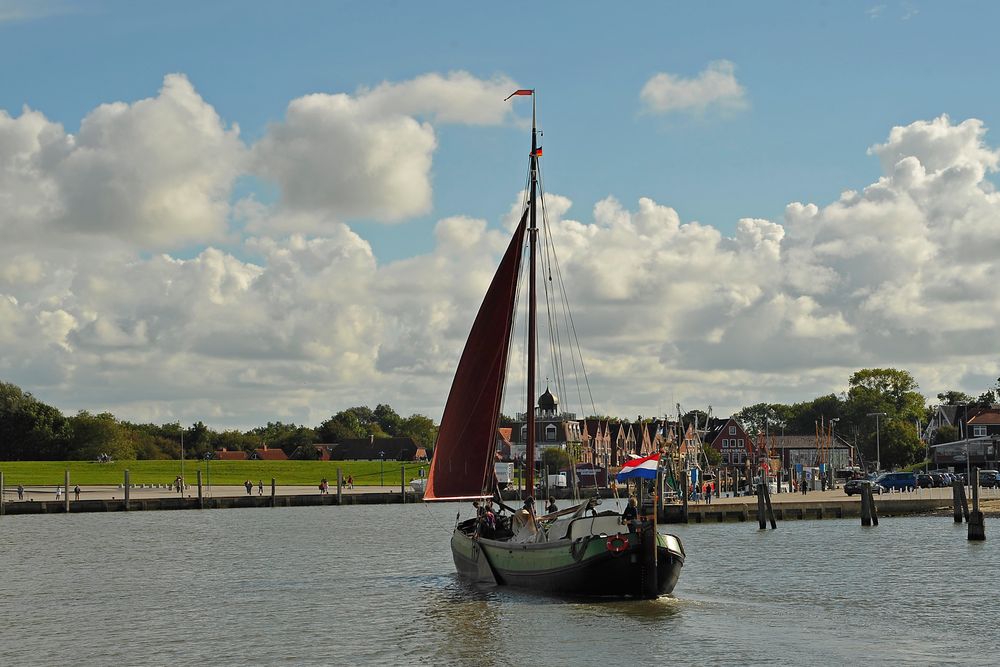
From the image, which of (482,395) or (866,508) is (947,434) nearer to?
(866,508)

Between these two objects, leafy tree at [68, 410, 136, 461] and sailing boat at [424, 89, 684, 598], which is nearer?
sailing boat at [424, 89, 684, 598]

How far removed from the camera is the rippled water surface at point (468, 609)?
100.0 feet

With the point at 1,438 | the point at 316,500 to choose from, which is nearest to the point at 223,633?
the point at 316,500

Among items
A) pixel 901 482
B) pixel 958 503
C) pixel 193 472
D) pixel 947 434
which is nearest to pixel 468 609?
pixel 958 503

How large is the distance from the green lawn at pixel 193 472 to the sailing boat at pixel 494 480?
10875 centimetres

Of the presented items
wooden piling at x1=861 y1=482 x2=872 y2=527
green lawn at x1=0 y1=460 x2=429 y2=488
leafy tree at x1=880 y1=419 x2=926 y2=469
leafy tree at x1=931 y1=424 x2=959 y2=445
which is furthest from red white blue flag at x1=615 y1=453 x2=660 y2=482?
leafy tree at x1=880 y1=419 x2=926 y2=469

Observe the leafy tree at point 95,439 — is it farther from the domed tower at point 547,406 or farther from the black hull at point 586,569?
the black hull at point 586,569

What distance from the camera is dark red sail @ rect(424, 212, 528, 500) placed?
44781 mm

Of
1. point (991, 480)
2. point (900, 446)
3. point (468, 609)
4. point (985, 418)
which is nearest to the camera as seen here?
point (468, 609)

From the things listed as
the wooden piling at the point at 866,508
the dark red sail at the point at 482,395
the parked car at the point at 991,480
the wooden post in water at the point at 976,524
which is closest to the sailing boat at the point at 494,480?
the dark red sail at the point at 482,395

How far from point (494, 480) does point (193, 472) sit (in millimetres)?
125652

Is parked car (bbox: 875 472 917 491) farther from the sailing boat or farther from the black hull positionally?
the black hull

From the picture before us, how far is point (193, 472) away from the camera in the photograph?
163750mm

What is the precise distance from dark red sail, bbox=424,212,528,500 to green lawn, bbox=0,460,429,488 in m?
109
